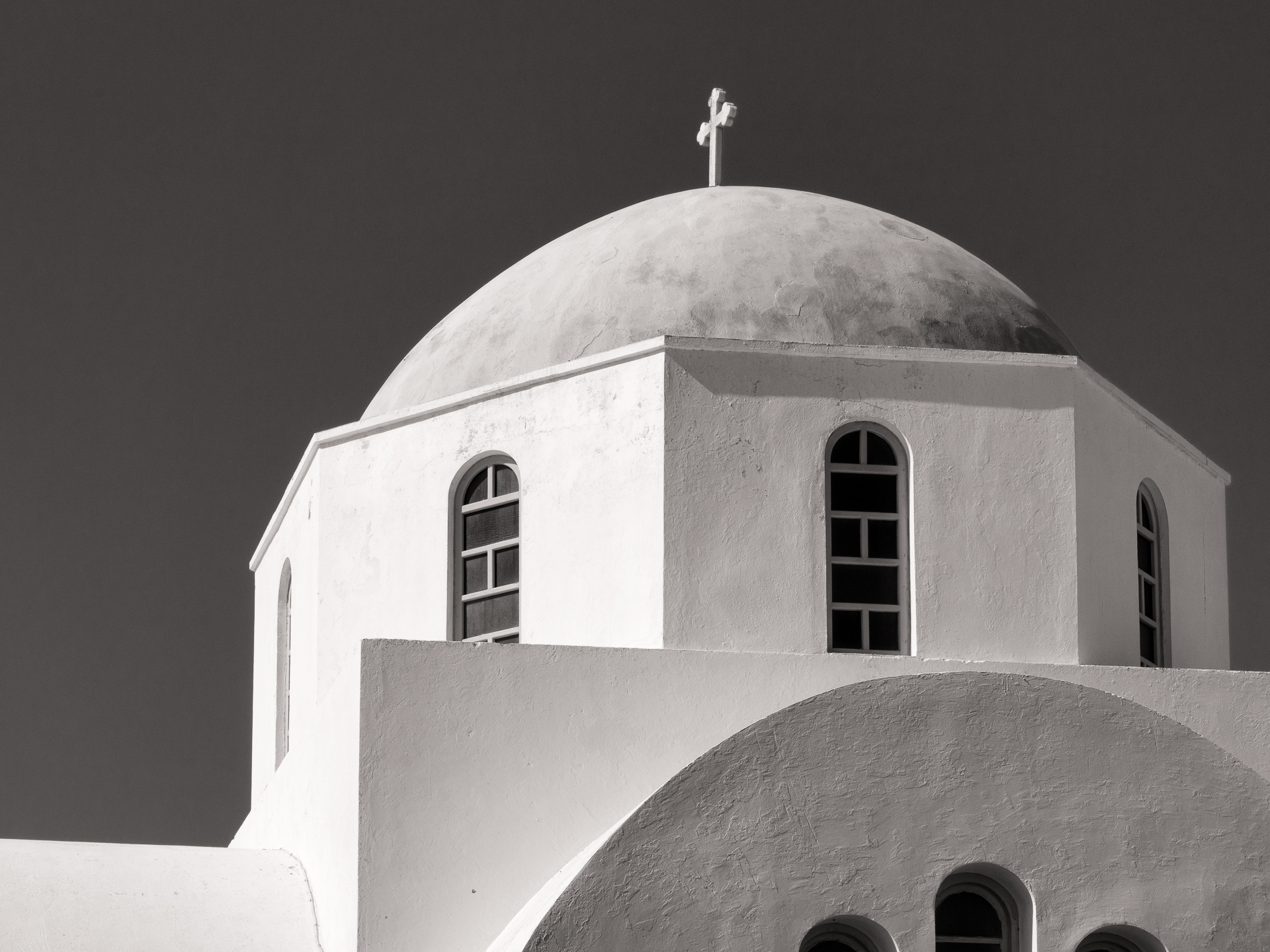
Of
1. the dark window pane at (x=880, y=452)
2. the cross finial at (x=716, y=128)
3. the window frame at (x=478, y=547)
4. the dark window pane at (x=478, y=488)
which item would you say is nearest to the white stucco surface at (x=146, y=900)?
the window frame at (x=478, y=547)

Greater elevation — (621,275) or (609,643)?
(621,275)

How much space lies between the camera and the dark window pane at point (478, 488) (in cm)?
1470

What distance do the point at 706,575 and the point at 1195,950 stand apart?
11.5ft

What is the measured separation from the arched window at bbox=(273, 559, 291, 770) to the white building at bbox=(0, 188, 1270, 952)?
0.03m

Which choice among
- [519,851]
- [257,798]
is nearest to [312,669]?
[257,798]

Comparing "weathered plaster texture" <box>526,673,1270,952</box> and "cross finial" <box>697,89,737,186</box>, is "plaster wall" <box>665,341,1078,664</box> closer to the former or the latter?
"weathered plaster texture" <box>526,673,1270,952</box>

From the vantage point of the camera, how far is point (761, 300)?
14.8 metres

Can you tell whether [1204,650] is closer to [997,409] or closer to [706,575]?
[997,409]

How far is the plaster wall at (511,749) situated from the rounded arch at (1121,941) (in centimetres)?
172

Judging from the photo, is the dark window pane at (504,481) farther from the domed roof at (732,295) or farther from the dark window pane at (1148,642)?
the dark window pane at (1148,642)

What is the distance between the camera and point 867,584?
1398 cm

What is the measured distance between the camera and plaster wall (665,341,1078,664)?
1373 centimetres

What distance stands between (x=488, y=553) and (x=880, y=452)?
2366mm

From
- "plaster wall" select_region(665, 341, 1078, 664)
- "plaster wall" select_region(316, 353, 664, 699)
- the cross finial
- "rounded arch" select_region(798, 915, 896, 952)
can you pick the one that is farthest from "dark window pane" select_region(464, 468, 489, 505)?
"rounded arch" select_region(798, 915, 896, 952)
